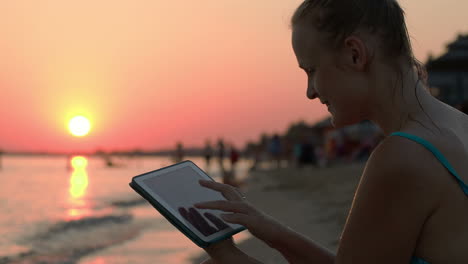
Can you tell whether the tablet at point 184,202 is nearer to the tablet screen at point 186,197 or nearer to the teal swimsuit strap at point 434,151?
the tablet screen at point 186,197

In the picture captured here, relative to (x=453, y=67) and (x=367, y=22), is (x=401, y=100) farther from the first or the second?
(x=453, y=67)

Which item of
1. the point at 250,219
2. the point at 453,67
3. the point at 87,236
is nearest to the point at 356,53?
the point at 250,219

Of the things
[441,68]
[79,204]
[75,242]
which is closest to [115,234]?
[75,242]

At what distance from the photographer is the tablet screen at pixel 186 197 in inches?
67.7

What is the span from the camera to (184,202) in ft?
5.82

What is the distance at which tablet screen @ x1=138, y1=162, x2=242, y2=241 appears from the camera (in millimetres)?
1721

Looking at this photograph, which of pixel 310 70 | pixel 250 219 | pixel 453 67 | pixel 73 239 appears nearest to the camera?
pixel 310 70

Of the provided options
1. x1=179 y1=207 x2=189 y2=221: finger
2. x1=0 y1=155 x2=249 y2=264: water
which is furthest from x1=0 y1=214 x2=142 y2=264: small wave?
x1=179 y1=207 x2=189 y2=221: finger

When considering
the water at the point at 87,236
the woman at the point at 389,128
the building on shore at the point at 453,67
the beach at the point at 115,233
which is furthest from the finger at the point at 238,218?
the building on shore at the point at 453,67

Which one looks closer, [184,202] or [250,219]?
[250,219]

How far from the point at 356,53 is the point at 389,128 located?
204 mm

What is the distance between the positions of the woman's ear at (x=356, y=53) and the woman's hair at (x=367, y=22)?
0.02m

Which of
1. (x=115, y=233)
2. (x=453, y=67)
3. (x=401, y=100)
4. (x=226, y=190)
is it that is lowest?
(x=115, y=233)

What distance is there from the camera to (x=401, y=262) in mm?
1216
